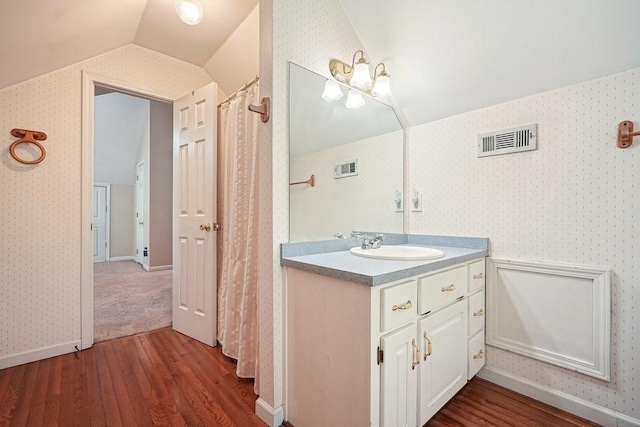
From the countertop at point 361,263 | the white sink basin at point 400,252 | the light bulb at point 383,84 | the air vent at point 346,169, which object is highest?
the light bulb at point 383,84

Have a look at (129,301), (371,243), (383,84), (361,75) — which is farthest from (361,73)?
(129,301)

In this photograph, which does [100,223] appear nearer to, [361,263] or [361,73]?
[361,73]

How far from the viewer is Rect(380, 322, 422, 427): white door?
1066 millimetres

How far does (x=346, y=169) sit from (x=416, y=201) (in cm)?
64

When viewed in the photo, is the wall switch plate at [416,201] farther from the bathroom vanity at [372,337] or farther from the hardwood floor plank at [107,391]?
the hardwood floor plank at [107,391]

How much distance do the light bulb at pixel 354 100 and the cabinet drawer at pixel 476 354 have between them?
163 centimetres

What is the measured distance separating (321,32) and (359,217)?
117cm

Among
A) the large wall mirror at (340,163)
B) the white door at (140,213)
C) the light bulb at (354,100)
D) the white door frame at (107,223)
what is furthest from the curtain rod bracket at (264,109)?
the white door frame at (107,223)

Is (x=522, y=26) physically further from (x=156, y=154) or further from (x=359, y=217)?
(x=156, y=154)

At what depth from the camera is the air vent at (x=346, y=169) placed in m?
1.88

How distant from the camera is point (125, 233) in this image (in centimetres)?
618

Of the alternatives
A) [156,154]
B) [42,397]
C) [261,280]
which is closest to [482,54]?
[261,280]

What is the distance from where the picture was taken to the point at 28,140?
1.96 meters

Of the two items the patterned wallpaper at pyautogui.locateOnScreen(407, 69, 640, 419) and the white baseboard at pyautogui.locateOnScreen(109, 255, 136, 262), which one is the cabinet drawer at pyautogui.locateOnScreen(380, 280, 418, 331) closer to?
the patterned wallpaper at pyautogui.locateOnScreen(407, 69, 640, 419)
